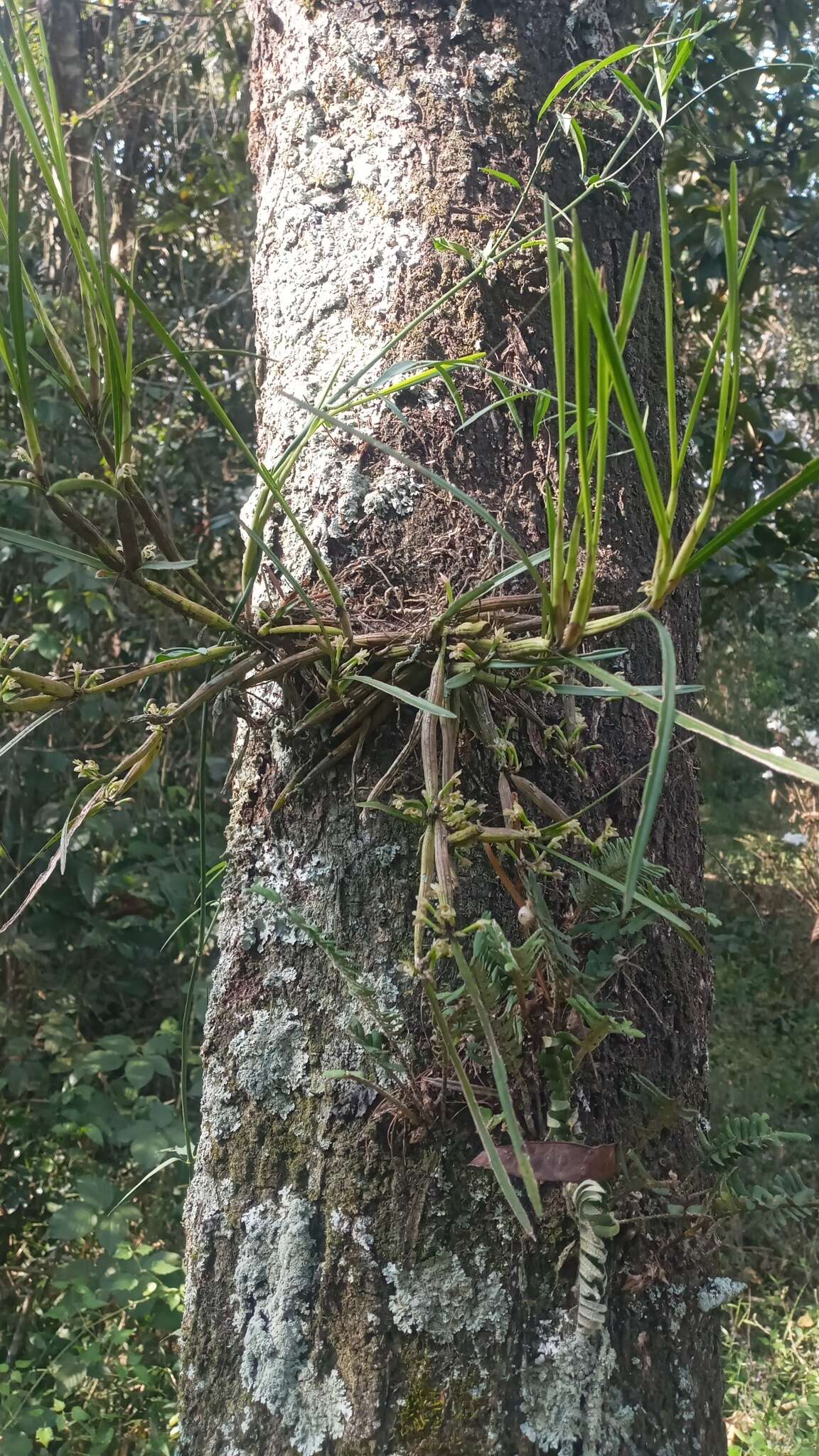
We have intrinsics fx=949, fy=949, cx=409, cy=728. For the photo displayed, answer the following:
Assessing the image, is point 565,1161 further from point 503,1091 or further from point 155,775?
point 155,775

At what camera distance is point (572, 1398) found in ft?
1.46

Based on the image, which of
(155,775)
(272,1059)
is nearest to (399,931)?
(272,1059)

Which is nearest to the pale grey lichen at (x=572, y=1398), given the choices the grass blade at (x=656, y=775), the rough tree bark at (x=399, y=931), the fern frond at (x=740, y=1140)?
the rough tree bark at (x=399, y=931)

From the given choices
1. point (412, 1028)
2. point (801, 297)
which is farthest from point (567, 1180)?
point (801, 297)

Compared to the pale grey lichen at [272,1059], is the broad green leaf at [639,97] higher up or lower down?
higher up

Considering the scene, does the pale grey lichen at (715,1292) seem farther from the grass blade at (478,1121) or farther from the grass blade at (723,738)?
the grass blade at (723,738)

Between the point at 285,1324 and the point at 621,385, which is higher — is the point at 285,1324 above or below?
below

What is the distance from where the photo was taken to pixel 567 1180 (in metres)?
0.44

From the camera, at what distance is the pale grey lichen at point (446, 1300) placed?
0.46m

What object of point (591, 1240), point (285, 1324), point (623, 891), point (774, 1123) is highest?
point (623, 891)

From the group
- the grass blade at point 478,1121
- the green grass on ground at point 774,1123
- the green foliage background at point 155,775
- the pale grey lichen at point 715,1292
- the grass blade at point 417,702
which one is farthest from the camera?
the green grass on ground at point 774,1123

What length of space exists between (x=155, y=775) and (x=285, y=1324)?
1.71m

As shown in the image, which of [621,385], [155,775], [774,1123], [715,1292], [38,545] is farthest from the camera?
[774,1123]

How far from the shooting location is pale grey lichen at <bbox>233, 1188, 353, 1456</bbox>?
469 mm
